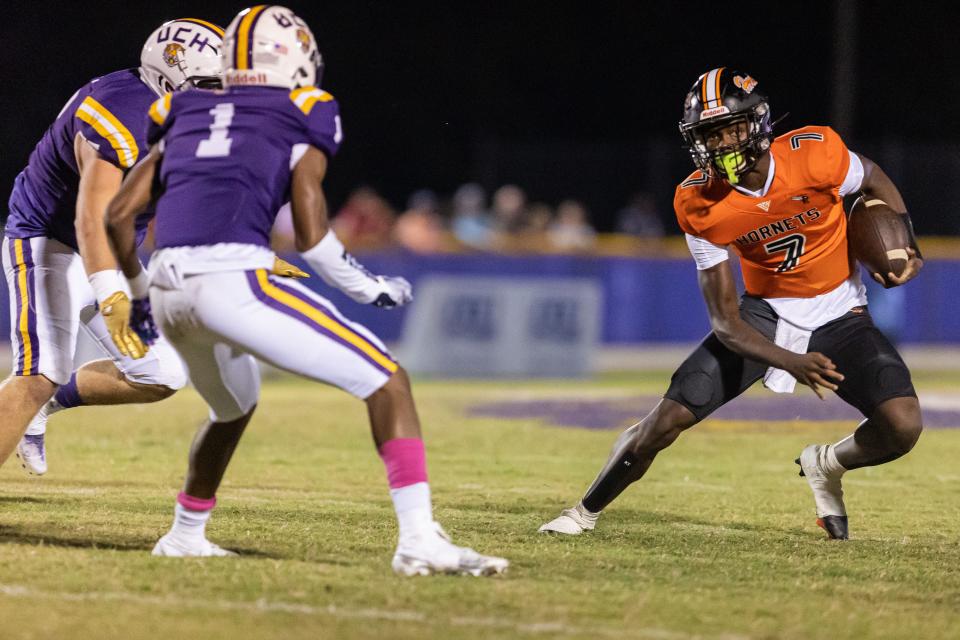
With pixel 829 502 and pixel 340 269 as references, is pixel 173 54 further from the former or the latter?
pixel 829 502

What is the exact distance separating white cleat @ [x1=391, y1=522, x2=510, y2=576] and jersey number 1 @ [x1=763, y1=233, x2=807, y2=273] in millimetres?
2125

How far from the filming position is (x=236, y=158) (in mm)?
4930

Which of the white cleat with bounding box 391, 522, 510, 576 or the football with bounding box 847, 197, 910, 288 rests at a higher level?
the football with bounding box 847, 197, 910, 288

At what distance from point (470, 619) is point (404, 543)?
2.13ft

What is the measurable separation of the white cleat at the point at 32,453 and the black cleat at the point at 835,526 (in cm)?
371

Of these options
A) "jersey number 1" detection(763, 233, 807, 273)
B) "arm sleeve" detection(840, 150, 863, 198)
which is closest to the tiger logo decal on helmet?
"jersey number 1" detection(763, 233, 807, 273)

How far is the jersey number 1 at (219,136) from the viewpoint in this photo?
4949 millimetres

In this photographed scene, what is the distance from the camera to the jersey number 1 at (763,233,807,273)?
6.34m

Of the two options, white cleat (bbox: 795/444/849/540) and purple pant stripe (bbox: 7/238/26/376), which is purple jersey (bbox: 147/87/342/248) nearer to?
purple pant stripe (bbox: 7/238/26/376)

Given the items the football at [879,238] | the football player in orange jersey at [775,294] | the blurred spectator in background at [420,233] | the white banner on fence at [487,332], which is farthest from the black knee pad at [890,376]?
the blurred spectator in background at [420,233]

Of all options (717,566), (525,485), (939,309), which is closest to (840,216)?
(717,566)

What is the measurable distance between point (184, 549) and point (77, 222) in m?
1.45

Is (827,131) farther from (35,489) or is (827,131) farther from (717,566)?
(35,489)

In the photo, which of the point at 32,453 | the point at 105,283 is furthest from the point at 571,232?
the point at 105,283
